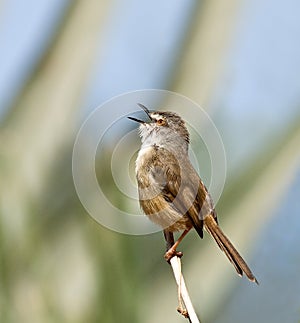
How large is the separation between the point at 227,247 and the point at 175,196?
27 cm

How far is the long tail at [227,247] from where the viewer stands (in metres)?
2.73

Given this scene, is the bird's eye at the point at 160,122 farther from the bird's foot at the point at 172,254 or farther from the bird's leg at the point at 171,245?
the bird's foot at the point at 172,254

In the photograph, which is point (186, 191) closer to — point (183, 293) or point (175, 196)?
point (175, 196)

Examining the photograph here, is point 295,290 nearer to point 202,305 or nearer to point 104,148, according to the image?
point 202,305

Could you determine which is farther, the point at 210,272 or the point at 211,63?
the point at 211,63

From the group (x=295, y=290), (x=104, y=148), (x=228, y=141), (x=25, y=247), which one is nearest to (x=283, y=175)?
(x=228, y=141)

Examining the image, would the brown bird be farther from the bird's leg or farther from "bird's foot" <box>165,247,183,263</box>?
"bird's foot" <box>165,247,183,263</box>

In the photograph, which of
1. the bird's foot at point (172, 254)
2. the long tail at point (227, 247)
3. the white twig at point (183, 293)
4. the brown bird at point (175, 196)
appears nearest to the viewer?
the white twig at point (183, 293)

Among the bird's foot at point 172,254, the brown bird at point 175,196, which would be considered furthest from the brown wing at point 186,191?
the bird's foot at point 172,254

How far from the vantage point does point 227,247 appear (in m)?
2.85

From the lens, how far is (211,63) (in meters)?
3.46

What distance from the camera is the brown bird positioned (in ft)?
9.37

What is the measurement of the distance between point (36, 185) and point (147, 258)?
60 cm

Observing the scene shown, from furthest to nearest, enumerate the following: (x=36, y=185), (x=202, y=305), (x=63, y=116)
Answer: (x=63, y=116)
(x=36, y=185)
(x=202, y=305)
